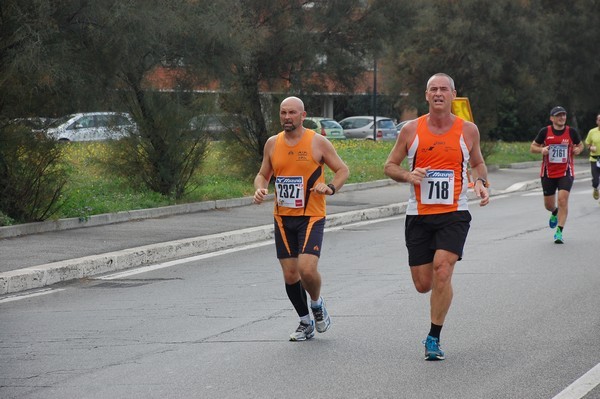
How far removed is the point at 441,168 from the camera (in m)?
7.72

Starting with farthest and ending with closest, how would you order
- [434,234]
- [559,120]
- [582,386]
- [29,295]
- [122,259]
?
[559,120] → [122,259] → [29,295] → [434,234] → [582,386]

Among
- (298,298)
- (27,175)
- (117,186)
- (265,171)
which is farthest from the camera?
(117,186)

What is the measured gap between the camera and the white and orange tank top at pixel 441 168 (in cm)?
771

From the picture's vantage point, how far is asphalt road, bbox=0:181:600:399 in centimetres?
693

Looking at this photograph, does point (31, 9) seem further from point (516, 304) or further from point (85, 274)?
point (516, 304)

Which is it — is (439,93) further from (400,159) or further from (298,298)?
(298,298)

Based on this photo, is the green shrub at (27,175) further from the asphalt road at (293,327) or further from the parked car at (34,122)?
the asphalt road at (293,327)

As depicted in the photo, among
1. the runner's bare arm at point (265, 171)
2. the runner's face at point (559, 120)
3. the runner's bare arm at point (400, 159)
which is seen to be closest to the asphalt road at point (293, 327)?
the runner's bare arm at point (265, 171)

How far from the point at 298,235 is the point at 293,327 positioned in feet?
3.14

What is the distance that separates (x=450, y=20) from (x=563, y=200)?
23.8m

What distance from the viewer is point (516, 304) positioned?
999 centimetres

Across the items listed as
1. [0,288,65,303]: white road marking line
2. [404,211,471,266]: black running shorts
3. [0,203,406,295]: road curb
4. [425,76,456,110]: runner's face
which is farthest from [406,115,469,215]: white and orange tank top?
[0,203,406,295]: road curb

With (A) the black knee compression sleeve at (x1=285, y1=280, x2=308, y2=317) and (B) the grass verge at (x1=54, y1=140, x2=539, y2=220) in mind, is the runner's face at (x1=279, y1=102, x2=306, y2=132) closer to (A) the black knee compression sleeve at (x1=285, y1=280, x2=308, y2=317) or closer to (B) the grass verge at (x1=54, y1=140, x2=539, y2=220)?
(A) the black knee compression sleeve at (x1=285, y1=280, x2=308, y2=317)

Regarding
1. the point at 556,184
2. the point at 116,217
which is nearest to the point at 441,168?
the point at 556,184
